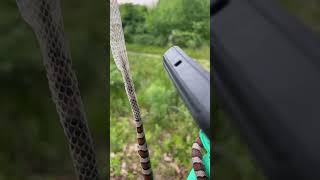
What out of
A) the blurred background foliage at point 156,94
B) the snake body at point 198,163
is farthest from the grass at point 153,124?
the snake body at point 198,163

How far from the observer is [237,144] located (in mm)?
185

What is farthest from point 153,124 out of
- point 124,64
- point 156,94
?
point 124,64

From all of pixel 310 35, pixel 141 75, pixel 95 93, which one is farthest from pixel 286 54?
pixel 141 75

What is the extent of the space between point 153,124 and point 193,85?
2173 millimetres

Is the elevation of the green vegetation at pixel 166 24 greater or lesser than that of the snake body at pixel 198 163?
greater

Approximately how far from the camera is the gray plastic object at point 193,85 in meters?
0.18

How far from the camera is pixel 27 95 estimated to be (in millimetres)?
317

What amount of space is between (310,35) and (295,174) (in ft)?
0.16

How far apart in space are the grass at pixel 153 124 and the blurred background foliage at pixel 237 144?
190 cm

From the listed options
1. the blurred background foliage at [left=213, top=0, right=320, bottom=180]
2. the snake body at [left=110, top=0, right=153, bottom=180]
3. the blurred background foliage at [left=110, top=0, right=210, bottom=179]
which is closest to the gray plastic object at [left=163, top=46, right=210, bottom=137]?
the blurred background foliage at [left=213, top=0, right=320, bottom=180]

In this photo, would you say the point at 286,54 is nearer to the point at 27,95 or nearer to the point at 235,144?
the point at 235,144

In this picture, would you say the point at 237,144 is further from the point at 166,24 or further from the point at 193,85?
the point at 166,24

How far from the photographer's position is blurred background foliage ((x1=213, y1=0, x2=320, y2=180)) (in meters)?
0.17

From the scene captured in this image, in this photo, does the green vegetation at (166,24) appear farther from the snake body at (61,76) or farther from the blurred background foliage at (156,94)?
the snake body at (61,76)
